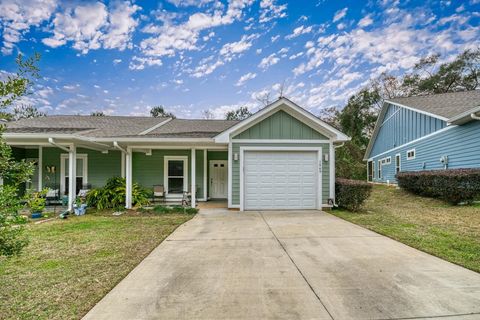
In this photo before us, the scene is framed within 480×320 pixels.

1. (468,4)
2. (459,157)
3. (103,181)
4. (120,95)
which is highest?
(468,4)

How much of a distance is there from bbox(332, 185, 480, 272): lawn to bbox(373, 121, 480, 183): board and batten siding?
7.56 ft

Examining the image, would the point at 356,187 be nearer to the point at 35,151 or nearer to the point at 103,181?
the point at 103,181

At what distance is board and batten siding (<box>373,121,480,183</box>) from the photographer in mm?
10000

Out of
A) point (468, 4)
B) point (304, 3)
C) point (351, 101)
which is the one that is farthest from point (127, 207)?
point (351, 101)

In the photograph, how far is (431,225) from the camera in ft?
22.0

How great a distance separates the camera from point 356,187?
867 centimetres

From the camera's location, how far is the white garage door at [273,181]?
368 inches

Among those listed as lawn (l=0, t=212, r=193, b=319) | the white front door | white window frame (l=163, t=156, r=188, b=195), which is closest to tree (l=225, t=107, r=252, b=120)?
the white front door

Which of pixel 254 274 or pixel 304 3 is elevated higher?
pixel 304 3

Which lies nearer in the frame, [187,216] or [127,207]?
[187,216]

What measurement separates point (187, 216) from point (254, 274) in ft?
17.1

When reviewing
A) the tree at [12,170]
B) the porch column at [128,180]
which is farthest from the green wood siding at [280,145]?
the tree at [12,170]

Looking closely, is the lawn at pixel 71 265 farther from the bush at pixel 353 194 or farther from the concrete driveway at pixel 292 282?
the bush at pixel 353 194

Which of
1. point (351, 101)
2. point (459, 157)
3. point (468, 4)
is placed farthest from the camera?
point (351, 101)
